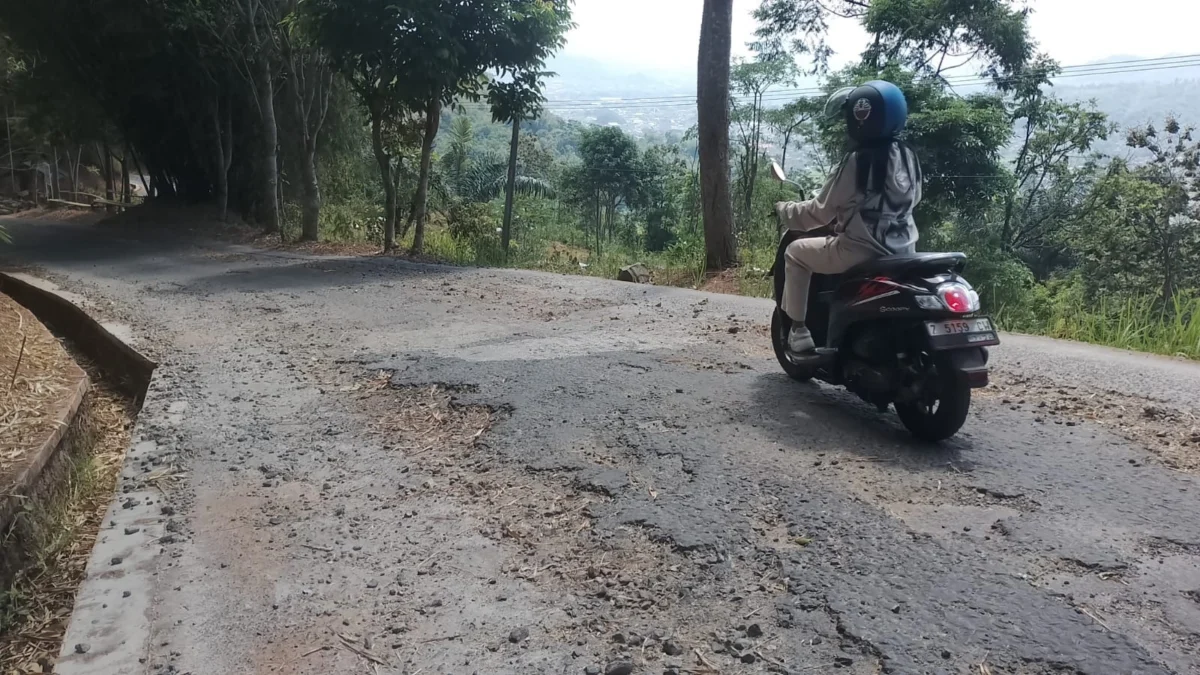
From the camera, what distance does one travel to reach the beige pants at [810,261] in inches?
154

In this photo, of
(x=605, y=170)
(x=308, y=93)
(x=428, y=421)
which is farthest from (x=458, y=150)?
(x=428, y=421)

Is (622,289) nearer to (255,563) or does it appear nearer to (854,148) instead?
(854,148)

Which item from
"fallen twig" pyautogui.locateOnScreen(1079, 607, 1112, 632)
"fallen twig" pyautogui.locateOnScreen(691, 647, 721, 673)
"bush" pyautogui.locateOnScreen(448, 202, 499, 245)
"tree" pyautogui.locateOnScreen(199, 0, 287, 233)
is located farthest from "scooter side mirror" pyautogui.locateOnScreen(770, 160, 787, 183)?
"tree" pyautogui.locateOnScreen(199, 0, 287, 233)

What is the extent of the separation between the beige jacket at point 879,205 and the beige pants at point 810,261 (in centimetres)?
5

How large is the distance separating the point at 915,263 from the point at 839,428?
827 millimetres

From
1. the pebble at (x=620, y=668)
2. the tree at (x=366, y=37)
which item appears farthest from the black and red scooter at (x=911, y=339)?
the tree at (x=366, y=37)

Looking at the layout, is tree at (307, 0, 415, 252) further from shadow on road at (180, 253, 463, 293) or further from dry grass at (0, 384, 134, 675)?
dry grass at (0, 384, 134, 675)

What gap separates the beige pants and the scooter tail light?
414mm

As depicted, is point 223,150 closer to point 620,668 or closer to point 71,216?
point 71,216

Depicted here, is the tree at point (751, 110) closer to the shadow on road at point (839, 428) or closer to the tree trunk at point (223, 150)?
the tree trunk at point (223, 150)

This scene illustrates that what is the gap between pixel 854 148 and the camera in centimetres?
393

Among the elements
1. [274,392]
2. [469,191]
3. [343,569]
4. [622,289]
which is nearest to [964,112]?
[622,289]

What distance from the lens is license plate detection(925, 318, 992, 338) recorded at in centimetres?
343

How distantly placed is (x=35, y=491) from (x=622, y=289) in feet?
18.9
